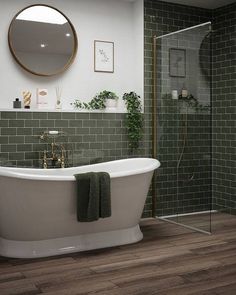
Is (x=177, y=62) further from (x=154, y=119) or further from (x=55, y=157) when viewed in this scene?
(x=55, y=157)

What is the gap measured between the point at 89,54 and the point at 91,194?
2.08 meters

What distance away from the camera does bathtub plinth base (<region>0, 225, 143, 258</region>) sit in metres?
3.98

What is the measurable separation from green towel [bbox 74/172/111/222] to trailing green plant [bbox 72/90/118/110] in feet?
4.58

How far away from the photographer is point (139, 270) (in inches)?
141

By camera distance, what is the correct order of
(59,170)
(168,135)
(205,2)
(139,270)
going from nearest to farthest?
(139,270), (59,170), (168,135), (205,2)

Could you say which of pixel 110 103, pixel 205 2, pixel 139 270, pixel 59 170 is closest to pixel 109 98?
pixel 110 103

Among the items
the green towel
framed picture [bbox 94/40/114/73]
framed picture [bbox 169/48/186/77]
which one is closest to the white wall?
framed picture [bbox 94/40/114/73]

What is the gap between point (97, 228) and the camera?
4.26 meters

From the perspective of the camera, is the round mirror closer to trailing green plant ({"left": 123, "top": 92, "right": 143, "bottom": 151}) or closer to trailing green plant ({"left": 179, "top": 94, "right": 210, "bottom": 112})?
trailing green plant ({"left": 123, "top": 92, "right": 143, "bottom": 151})

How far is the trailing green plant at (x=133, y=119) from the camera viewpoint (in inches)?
210

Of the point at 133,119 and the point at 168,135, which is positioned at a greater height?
the point at 133,119

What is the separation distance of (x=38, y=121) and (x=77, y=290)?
2235mm

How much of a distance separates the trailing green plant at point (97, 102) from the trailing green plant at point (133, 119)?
194 millimetres

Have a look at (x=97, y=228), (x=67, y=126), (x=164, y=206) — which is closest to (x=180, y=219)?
(x=164, y=206)
